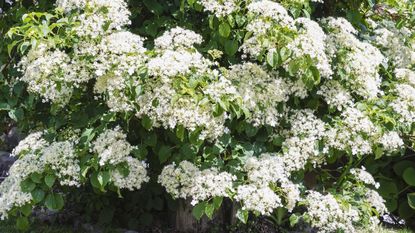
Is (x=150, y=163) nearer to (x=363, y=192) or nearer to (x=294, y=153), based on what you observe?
(x=294, y=153)

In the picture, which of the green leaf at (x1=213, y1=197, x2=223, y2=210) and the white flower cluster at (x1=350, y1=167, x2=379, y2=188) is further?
the white flower cluster at (x1=350, y1=167, x2=379, y2=188)

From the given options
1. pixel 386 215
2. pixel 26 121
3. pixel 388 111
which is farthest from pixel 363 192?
pixel 26 121

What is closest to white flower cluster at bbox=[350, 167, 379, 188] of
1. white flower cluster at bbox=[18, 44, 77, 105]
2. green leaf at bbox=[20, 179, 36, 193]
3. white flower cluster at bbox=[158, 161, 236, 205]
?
white flower cluster at bbox=[158, 161, 236, 205]

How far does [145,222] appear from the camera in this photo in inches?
171

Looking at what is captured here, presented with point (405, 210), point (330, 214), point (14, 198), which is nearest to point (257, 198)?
point (330, 214)

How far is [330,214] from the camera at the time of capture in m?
3.27

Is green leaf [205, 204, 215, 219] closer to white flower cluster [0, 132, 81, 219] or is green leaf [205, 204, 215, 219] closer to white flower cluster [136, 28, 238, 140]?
white flower cluster [136, 28, 238, 140]

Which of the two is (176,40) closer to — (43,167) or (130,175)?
(130,175)

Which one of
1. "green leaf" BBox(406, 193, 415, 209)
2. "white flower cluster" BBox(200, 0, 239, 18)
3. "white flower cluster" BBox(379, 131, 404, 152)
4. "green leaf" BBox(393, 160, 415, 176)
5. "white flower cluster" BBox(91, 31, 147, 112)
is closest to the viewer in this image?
"white flower cluster" BBox(91, 31, 147, 112)

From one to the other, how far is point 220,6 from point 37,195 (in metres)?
1.48

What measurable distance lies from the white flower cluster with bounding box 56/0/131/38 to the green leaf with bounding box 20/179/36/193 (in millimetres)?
877

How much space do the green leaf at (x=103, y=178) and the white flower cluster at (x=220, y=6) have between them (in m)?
1.08

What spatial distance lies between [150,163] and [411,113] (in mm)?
1760

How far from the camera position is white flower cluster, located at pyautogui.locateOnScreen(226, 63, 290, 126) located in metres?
3.24
